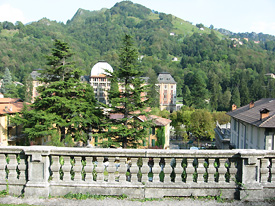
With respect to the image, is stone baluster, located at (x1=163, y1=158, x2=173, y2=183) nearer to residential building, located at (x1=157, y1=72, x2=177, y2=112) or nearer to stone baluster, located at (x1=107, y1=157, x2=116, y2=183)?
stone baluster, located at (x1=107, y1=157, x2=116, y2=183)

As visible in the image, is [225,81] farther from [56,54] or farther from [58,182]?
[58,182]

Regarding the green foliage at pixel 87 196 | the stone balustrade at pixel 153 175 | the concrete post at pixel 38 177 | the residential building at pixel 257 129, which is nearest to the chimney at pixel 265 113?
the residential building at pixel 257 129

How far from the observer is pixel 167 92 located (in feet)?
394

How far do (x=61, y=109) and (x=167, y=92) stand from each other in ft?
300

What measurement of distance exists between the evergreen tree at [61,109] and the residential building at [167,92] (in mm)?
87941

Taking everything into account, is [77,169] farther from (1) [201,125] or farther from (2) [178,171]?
(1) [201,125]

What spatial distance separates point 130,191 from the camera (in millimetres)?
6273

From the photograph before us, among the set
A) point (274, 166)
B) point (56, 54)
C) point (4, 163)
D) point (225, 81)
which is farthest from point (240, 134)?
point (225, 81)

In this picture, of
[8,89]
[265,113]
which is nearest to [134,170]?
[265,113]

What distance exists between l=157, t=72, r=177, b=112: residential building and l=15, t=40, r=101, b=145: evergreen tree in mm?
87941

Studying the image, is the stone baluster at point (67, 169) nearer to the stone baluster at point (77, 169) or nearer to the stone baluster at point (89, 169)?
the stone baluster at point (77, 169)

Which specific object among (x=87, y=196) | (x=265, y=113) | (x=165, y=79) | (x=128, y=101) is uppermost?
(x=165, y=79)

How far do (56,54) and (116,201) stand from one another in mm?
29601

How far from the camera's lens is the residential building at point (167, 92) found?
394 feet
